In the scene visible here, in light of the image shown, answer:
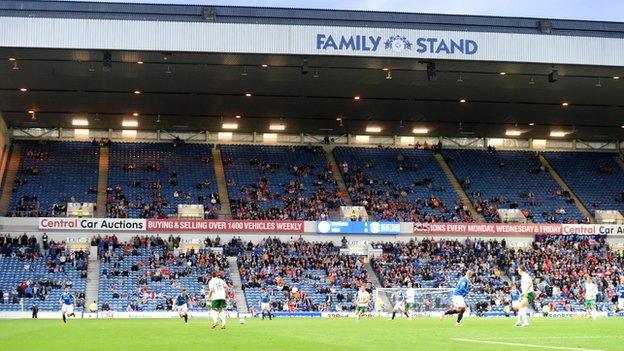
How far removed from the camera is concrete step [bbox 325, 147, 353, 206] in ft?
225

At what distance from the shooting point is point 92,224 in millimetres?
60844

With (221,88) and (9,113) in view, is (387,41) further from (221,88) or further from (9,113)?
(9,113)

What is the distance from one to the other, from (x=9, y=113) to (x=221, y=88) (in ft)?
58.1

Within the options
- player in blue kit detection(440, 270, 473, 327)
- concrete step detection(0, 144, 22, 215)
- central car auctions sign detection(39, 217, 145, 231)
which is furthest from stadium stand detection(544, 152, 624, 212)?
player in blue kit detection(440, 270, 473, 327)

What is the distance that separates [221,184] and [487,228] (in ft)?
66.2

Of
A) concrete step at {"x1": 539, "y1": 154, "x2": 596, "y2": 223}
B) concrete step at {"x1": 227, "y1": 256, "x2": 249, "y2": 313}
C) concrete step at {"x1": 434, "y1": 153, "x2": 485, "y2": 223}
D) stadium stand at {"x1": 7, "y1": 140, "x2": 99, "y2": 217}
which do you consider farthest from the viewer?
concrete step at {"x1": 539, "y1": 154, "x2": 596, "y2": 223}

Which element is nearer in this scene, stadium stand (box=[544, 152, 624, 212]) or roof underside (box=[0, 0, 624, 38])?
roof underside (box=[0, 0, 624, 38])

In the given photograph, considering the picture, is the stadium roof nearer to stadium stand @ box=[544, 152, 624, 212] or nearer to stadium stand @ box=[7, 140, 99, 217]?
stadium stand @ box=[7, 140, 99, 217]

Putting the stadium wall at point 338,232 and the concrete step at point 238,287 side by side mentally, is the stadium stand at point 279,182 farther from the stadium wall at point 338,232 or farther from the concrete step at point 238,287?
the concrete step at point 238,287

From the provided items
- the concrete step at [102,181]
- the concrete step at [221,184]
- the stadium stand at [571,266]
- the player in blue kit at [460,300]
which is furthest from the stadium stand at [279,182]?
the player in blue kit at [460,300]

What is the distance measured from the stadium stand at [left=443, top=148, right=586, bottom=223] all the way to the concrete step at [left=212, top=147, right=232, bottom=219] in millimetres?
18987

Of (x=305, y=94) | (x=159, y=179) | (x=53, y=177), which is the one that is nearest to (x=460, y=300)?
(x=305, y=94)

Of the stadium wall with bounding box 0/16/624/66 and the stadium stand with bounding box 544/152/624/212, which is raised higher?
the stadium wall with bounding box 0/16/624/66

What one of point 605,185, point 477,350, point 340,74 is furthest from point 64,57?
point 605,185
